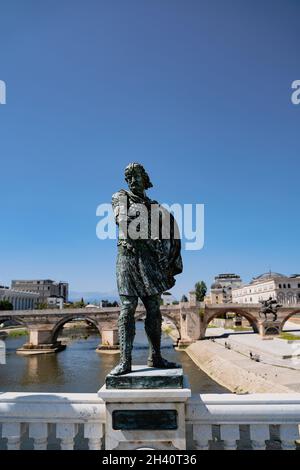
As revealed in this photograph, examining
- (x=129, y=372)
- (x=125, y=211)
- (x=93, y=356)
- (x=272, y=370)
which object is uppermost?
(x=125, y=211)

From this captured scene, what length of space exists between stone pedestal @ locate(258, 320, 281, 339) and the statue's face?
5104cm

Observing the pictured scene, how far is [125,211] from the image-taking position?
4652mm

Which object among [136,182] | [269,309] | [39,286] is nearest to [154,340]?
[136,182]

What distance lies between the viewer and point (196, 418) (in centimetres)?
384

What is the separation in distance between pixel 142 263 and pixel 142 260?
0.12ft

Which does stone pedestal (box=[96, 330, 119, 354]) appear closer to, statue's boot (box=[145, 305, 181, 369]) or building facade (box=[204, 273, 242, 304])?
statue's boot (box=[145, 305, 181, 369])

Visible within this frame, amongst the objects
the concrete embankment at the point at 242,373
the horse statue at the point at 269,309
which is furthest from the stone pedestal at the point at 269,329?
the concrete embankment at the point at 242,373

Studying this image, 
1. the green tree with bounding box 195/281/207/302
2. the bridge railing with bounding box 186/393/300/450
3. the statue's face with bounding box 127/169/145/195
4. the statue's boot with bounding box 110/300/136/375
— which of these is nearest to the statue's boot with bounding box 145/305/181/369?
the statue's boot with bounding box 110/300/136/375

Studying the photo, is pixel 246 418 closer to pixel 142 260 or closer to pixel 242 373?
pixel 142 260

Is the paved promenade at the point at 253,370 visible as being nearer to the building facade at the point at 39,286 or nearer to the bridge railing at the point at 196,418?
the bridge railing at the point at 196,418

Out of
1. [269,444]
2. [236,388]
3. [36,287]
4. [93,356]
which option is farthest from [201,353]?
[36,287]
